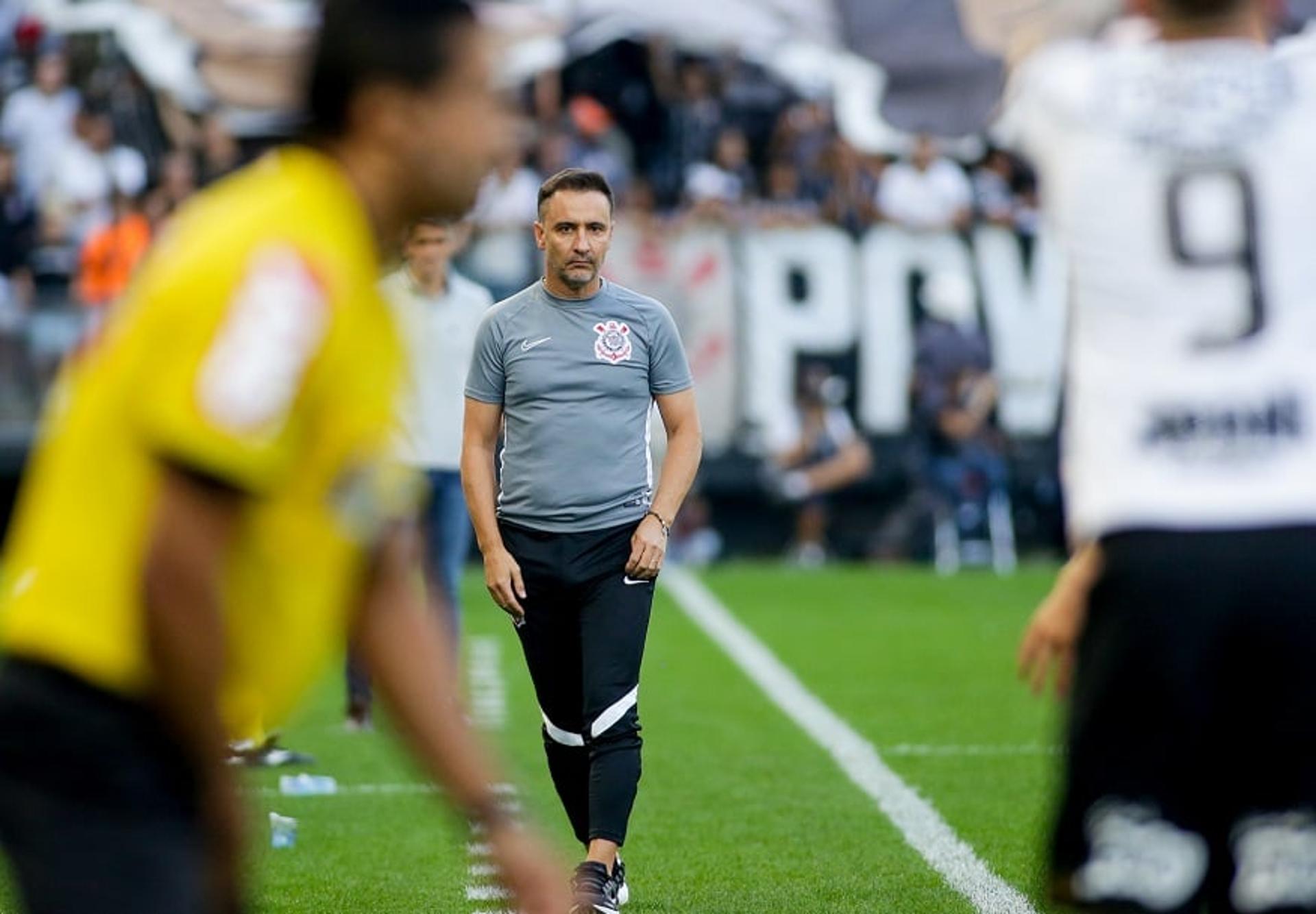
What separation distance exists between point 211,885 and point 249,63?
20.6 m

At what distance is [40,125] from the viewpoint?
22.9 m

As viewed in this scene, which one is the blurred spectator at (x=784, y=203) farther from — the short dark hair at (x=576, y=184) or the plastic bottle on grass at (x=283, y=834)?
the short dark hair at (x=576, y=184)

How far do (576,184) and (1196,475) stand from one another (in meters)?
4.58

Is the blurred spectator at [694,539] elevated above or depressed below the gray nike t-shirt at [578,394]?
below

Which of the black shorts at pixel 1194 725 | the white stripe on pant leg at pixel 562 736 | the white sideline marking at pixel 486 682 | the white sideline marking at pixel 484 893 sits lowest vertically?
the white sideline marking at pixel 486 682

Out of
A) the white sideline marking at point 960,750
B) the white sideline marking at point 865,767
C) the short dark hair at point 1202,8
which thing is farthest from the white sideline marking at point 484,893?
the short dark hair at point 1202,8

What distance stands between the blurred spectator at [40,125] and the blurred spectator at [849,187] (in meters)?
7.16

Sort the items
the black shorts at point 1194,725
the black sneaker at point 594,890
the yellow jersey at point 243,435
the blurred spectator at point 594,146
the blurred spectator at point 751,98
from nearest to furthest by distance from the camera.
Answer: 1. the yellow jersey at point 243,435
2. the black shorts at point 1194,725
3. the black sneaker at point 594,890
4. the blurred spectator at point 594,146
5. the blurred spectator at point 751,98

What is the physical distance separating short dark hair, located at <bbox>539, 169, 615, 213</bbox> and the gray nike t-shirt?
→ 0.31 meters

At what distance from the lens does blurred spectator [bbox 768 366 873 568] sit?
22.9 metres

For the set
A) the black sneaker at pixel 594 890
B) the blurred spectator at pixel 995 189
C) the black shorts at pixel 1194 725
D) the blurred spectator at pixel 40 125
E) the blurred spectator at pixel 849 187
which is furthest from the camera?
the blurred spectator at pixel 995 189

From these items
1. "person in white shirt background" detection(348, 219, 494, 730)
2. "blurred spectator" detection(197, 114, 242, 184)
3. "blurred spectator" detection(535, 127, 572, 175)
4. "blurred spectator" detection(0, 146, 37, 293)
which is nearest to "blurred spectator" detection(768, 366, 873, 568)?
"blurred spectator" detection(535, 127, 572, 175)

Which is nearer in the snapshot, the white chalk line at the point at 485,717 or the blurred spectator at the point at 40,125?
the white chalk line at the point at 485,717

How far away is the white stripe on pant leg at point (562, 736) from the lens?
320 inches
